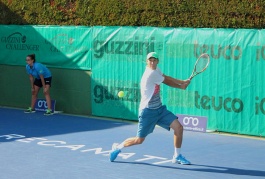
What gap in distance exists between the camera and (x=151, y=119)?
→ 30.5 feet

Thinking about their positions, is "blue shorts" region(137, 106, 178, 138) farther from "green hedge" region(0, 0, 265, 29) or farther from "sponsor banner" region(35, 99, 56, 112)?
"sponsor banner" region(35, 99, 56, 112)

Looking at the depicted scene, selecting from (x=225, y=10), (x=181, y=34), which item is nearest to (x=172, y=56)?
(x=181, y=34)

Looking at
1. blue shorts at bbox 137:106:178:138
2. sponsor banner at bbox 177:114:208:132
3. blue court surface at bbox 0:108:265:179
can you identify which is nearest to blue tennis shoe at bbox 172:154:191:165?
blue court surface at bbox 0:108:265:179

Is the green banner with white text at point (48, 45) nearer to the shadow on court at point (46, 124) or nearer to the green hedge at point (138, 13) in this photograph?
the green hedge at point (138, 13)

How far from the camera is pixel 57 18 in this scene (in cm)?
1584

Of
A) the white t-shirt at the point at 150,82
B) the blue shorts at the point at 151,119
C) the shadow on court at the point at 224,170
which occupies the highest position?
the white t-shirt at the point at 150,82

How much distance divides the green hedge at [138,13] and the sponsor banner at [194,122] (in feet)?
6.64

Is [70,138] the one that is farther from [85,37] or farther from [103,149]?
[85,37]

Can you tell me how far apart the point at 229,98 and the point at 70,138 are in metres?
3.41

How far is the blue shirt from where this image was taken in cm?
1530

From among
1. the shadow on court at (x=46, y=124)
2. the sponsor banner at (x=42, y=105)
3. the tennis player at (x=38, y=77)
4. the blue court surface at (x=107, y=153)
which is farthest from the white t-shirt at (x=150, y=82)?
the sponsor banner at (x=42, y=105)

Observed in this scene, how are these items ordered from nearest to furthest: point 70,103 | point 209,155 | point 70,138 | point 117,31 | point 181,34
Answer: point 209,155, point 70,138, point 181,34, point 117,31, point 70,103

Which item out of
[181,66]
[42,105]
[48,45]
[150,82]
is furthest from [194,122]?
[48,45]

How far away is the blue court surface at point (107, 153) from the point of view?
902 centimetres
